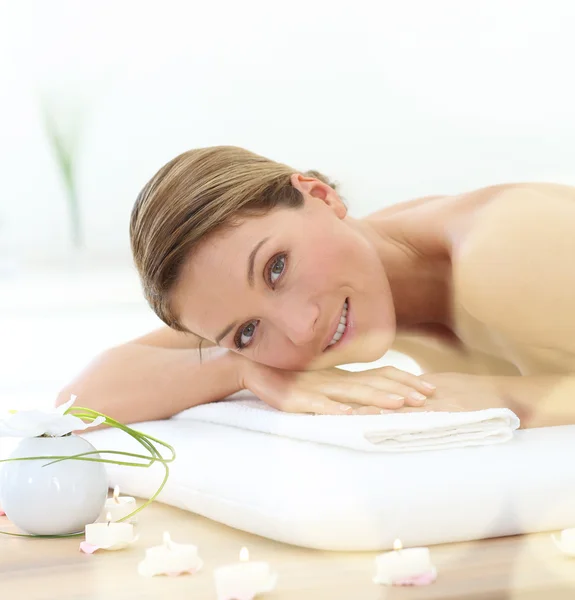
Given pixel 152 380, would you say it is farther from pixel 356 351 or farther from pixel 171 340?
pixel 356 351

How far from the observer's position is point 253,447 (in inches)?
44.1

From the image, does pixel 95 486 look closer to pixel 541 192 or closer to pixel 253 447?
pixel 253 447

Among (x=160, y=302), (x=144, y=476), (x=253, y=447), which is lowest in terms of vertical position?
(x=144, y=476)

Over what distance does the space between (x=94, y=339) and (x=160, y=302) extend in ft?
3.54

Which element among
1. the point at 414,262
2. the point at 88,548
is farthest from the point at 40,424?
the point at 414,262

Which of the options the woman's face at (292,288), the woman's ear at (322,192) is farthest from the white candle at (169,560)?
the woman's ear at (322,192)

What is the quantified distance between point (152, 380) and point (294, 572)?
0.66m

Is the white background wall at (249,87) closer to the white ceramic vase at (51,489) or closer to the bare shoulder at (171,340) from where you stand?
the bare shoulder at (171,340)

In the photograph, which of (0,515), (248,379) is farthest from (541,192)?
(0,515)

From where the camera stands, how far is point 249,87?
2.36m

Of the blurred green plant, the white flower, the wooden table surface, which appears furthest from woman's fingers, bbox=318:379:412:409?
the blurred green plant

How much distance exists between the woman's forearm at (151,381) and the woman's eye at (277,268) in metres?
0.20

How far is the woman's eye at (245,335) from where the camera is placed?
4.50ft

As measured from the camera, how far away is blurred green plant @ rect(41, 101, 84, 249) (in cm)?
237
